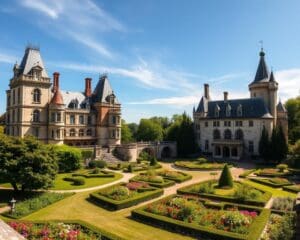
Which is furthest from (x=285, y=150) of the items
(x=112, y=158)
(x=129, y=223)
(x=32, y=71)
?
(x=32, y=71)

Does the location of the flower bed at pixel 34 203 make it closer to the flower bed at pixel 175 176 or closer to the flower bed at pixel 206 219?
the flower bed at pixel 206 219

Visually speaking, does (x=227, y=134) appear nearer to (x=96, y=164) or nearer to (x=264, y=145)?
(x=264, y=145)

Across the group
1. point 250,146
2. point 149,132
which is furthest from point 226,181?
point 149,132

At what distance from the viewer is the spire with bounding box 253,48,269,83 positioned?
57.2 meters

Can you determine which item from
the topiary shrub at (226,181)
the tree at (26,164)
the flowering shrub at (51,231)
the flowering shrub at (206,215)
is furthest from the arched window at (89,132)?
the flowering shrub at (51,231)

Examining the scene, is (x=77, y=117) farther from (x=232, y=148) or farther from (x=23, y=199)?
(x=232, y=148)

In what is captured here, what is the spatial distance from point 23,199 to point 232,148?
1660 inches

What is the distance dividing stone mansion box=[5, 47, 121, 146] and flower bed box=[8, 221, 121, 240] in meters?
31.3

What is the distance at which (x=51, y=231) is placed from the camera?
16.2m

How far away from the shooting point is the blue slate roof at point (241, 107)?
53875mm

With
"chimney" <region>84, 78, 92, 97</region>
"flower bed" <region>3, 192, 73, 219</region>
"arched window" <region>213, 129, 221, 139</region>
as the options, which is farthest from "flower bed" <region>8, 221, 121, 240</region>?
"arched window" <region>213, 129, 221, 139</region>

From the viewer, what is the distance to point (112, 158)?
49.8 metres

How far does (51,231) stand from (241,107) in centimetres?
4862

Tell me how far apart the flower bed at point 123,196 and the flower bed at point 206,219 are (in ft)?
7.44
